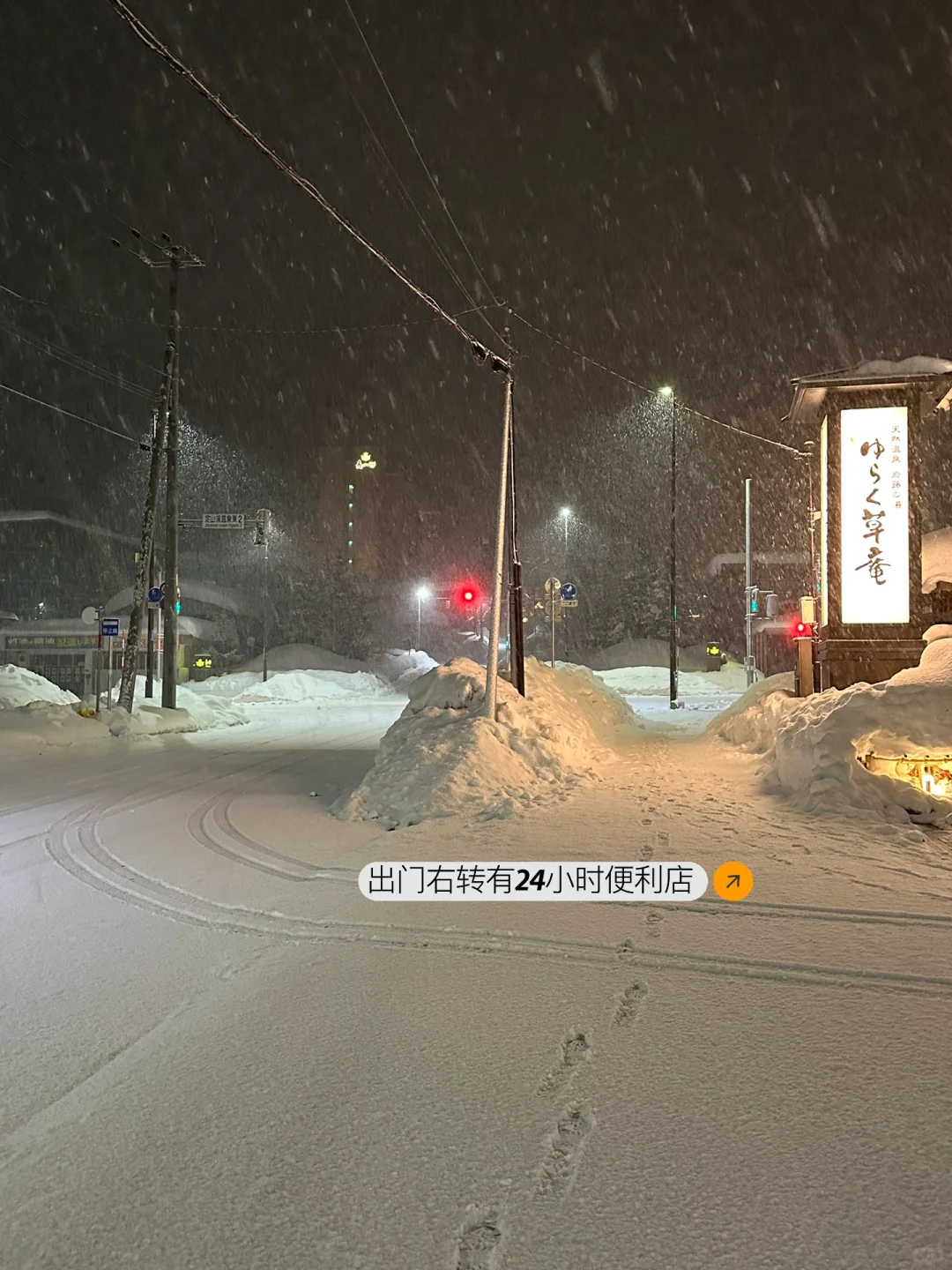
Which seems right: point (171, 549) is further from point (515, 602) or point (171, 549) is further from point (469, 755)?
point (469, 755)

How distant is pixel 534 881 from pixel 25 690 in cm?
2178

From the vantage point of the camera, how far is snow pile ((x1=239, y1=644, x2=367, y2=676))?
65.2 m

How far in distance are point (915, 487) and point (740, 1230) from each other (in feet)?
49.5

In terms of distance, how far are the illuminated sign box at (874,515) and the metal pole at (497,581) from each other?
659cm

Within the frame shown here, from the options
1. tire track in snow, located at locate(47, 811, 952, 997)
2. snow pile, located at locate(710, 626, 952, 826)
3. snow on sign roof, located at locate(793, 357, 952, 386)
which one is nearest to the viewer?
tire track in snow, located at locate(47, 811, 952, 997)

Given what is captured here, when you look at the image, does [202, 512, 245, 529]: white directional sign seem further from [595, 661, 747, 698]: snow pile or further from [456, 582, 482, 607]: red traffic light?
[595, 661, 747, 698]: snow pile

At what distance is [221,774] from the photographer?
13.8 metres

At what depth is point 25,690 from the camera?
947 inches

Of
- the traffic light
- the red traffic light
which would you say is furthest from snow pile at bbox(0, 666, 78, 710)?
the traffic light

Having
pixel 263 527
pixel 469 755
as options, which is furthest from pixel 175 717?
pixel 263 527

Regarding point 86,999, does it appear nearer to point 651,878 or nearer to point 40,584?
point 651,878

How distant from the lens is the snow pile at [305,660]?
65194 millimetres

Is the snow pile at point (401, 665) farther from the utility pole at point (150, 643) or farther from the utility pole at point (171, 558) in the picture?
the utility pole at point (171, 558)

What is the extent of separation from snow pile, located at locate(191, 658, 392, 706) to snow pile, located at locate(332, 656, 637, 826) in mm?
21475
